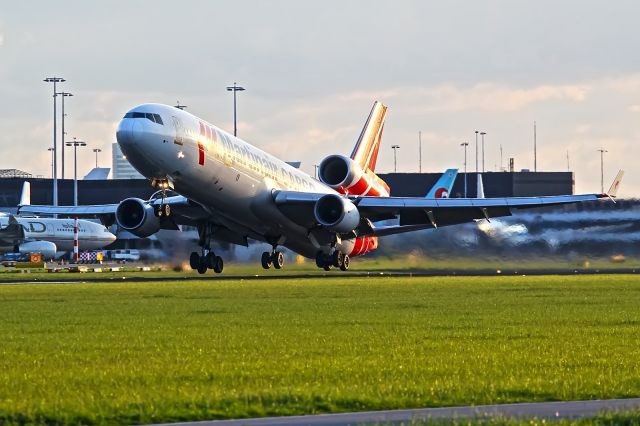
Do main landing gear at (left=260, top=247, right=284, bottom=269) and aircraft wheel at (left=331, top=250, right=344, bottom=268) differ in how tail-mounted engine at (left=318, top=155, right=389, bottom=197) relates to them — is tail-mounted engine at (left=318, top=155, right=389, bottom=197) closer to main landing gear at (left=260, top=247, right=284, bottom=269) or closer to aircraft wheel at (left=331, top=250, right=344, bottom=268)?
aircraft wheel at (left=331, top=250, right=344, bottom=268)

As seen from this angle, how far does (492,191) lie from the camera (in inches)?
7520

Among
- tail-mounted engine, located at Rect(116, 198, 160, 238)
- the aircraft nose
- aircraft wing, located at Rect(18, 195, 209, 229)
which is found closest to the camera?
the aircraft nose

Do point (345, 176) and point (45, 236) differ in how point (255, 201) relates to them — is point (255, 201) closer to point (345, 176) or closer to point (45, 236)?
point (345, 176)

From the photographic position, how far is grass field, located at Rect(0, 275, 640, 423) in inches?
677

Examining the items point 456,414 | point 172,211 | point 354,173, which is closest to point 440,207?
point 354,173

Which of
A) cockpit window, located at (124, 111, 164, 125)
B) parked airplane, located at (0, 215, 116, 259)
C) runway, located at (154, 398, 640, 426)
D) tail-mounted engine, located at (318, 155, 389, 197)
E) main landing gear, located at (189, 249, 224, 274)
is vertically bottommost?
runway, located at (154, 398, 640, 426)

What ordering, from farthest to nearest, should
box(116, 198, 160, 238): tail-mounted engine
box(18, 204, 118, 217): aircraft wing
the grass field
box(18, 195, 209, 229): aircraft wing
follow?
box(18, 204, 118, 217): aircraft wing, box(116, 198, 160, 238): tail-mounted engine, box(18, 195, 209, 229): aircraft wing, the grass field

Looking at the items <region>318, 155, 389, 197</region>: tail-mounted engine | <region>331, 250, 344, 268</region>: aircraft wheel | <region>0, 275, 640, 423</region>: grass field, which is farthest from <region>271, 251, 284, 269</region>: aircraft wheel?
<region>0, 275, 640, 423</region>: grass field

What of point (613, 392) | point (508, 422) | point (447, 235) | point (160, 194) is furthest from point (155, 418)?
point (447, 235)

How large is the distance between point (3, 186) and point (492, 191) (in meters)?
71.9

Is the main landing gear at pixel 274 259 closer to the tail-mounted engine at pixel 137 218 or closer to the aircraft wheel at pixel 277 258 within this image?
the aircraft wheel at pixel 277 258

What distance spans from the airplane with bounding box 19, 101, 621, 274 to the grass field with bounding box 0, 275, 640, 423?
7894mm

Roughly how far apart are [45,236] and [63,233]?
3033 mm

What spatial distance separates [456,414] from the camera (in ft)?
51.3
